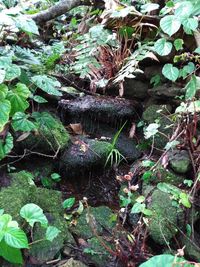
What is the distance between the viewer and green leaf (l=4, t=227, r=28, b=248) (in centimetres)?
152

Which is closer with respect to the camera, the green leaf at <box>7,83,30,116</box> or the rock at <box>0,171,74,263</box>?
the rock at <box>0,171,74,263</box>

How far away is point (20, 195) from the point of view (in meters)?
2.10

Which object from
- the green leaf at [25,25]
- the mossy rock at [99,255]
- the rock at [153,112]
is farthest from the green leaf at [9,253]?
the rock at [153,112]

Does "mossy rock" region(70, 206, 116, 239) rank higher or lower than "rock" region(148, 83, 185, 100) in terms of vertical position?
lower

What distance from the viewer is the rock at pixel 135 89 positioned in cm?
335

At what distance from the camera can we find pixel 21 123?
2.24 metres

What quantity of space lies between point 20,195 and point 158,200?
93cm

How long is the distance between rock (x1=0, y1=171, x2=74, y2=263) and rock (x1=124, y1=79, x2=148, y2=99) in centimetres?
143

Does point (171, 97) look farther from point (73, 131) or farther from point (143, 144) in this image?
point (73, 131)

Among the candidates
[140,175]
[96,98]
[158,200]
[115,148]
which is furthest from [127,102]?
[158,200]

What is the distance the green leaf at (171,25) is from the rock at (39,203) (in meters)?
1.32

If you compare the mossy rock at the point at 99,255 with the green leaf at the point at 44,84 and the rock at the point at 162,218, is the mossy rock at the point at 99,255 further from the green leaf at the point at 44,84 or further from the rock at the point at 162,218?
the green leaf at the point at 44,84

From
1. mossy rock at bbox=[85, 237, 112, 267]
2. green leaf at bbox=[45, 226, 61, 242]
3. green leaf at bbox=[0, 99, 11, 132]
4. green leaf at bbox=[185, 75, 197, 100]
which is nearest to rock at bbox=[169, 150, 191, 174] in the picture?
green leaf at bbox=[185, 75, 197, 100]

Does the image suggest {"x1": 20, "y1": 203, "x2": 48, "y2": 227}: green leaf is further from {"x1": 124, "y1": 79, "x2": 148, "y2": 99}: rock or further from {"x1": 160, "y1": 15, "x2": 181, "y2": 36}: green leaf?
{"x1": 124, "y1": 79, "x2": 148, "y2": 99}: rock
